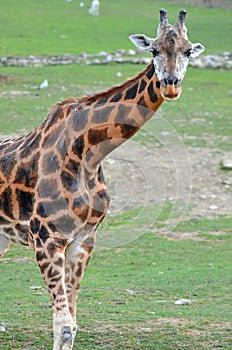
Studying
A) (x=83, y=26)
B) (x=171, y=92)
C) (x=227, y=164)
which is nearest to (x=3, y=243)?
(x=171, y=92)

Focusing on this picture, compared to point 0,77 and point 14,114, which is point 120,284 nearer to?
point 14,114

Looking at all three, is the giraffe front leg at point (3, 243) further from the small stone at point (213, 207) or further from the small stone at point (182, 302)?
the small stone at point (213, 207)

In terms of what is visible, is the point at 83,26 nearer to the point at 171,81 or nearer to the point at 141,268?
the point at 141,268

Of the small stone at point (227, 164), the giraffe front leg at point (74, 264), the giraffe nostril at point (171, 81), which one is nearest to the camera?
the giraffe nostril at point (171, 81)

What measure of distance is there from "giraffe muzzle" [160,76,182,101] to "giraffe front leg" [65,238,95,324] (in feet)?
4.90

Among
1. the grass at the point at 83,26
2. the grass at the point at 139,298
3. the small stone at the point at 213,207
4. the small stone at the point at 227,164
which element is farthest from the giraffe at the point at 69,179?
the grass at the point at 83,26

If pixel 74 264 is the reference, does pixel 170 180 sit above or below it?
below

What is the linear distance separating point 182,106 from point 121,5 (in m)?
17.4

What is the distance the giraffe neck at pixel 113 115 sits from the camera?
6980mm

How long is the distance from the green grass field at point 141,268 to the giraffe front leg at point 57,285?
589 mm

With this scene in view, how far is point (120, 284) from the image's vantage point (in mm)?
9945

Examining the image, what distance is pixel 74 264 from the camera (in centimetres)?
753

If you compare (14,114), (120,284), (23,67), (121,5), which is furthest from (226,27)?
(120,284)

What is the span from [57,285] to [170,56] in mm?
1869
